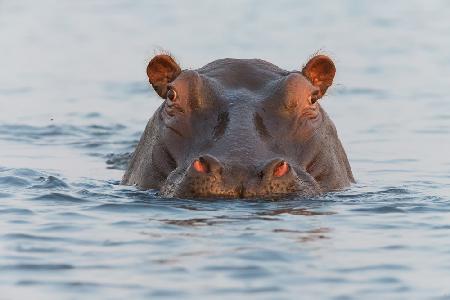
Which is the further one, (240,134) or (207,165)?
(240,134)

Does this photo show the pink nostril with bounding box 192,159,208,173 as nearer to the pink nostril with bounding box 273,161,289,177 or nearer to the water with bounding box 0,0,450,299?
the water with bounding box 0,0,450,299

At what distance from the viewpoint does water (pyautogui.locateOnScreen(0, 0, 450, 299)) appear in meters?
9.52

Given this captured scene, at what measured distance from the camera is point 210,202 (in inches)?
462

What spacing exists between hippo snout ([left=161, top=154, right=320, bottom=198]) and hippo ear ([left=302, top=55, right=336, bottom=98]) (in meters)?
2.11

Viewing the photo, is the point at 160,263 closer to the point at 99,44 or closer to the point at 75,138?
the point at 75,138

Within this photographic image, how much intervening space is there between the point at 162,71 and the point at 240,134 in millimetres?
1658

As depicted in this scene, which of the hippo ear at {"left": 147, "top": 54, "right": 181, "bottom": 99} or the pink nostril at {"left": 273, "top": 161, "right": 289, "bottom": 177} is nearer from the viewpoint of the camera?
the pink nostril at {"left": 273, "top": 161, "right": 289, "bottom": 177}

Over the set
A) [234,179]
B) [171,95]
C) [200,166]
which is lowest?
[234,179]

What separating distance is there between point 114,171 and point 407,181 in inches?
144

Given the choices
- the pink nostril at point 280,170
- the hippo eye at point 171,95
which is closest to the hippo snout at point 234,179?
the pink nostril at point 280,170

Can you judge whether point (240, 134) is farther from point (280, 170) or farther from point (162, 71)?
point (162, 71)

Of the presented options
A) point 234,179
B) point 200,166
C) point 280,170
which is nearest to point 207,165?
point 200,166

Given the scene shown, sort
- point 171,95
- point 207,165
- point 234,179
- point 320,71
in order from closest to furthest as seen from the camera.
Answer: point 207,165 < point 234,179 < point 171,95 < point 320,71

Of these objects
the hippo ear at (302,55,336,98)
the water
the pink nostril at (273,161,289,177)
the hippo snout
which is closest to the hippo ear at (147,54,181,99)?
the water
